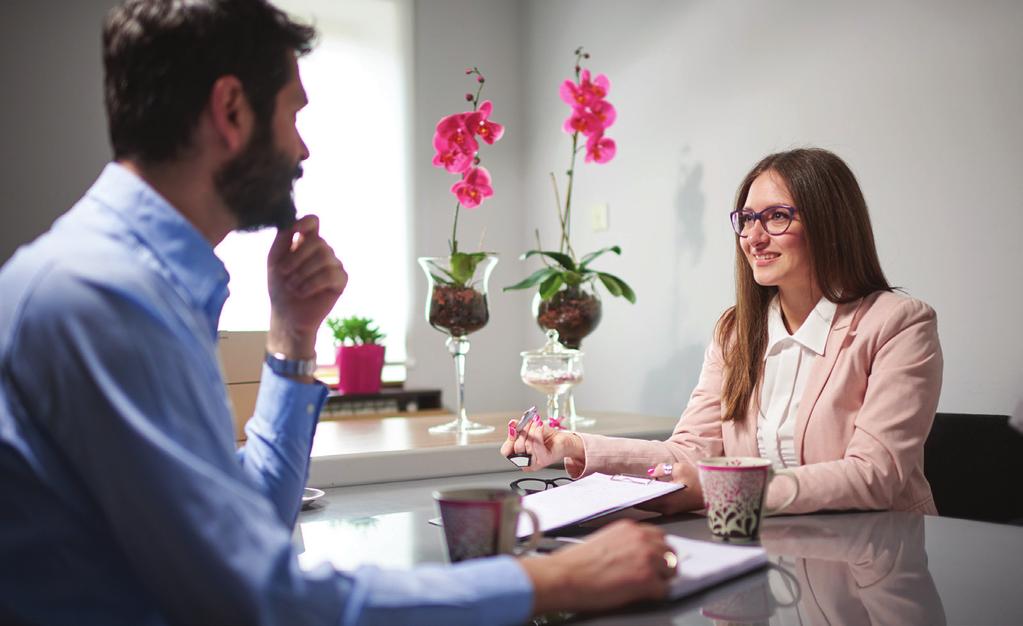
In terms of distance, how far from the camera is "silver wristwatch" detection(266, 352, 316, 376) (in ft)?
3.16

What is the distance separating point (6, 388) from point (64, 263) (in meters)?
0.09

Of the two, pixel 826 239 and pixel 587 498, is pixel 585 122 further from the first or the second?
pixel 587 498

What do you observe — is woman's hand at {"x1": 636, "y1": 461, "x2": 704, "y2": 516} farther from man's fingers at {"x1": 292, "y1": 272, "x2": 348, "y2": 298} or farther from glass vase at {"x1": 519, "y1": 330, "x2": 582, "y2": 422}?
glass vase at {"x1": 519, "y1": 330, "x2": 582, "y2": 422}

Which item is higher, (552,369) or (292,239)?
(292,239)

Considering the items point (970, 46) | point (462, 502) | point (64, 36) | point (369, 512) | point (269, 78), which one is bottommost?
point (369, 512)

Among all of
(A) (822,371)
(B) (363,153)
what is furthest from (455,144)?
(B) (363,153)

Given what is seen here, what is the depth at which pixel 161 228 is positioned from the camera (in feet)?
2.31

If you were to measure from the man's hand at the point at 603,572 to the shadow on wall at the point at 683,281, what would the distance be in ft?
7.43

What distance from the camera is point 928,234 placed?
2125mm

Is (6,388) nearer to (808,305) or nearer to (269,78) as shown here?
(269,78)

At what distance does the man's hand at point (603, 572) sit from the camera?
648mm

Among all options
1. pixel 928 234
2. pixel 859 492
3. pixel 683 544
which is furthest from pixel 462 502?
pixel 928 234

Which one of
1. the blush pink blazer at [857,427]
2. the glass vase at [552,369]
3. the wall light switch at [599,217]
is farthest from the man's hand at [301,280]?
the wall light switch at [599,217]

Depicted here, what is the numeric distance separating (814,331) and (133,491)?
123 centimetres
